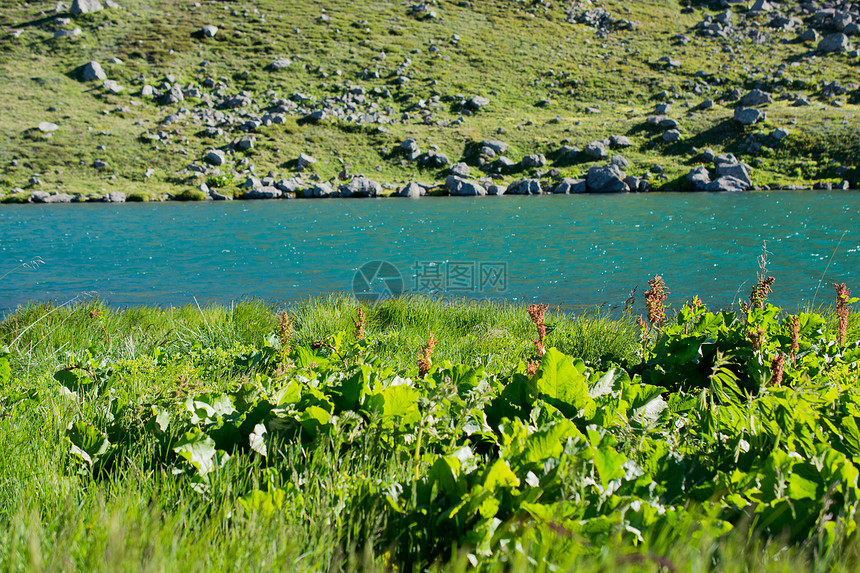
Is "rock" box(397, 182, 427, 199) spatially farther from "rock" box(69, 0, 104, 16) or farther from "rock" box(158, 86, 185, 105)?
"rock" box(69, 0, 104, 16)

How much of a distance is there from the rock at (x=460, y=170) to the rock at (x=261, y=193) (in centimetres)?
1553

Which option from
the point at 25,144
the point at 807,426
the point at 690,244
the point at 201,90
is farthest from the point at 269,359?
the point at 201,90

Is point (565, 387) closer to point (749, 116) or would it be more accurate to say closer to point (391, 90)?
point (749, 116)

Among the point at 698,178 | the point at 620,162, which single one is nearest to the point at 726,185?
the point at 698,178

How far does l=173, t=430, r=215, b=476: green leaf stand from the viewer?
188 cm

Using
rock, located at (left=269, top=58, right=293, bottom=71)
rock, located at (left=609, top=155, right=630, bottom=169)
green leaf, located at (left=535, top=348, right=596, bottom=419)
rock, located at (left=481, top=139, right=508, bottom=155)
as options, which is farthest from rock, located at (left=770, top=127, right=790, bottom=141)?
green leaf, located at (left=535, top=348, right=596, bottom=419)

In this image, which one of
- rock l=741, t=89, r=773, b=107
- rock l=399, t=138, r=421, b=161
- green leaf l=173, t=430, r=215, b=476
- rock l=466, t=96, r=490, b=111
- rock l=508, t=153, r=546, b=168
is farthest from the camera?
rock l=466, t=96, r=490, b=111

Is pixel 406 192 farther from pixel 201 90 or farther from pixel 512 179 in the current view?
pixel 201 90

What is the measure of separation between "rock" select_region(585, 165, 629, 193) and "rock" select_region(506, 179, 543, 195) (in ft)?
13.5

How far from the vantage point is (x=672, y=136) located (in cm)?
5328

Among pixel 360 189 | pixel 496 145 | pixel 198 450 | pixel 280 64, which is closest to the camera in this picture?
pixel 198 450

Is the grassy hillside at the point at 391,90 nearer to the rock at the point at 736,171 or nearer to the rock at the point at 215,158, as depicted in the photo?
the rock at the point at 215,158

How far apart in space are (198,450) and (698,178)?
1846 inches

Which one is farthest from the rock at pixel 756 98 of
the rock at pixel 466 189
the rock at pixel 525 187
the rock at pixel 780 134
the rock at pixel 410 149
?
the rock at pixel 410 149
